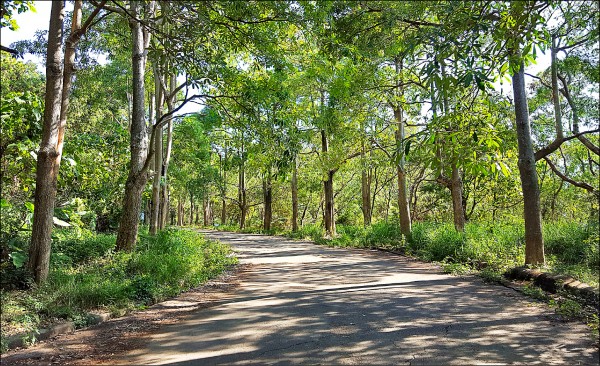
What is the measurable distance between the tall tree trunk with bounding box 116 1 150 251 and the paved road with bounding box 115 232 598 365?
3.92 meters

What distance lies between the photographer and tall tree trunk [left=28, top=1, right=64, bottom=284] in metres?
7.30

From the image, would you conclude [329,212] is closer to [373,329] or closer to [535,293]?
[535,293]

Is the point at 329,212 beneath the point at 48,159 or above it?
beneath

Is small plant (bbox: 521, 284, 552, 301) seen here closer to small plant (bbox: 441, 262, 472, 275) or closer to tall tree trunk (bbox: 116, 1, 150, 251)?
small plant (bbox: 441, 262, 472, 275)

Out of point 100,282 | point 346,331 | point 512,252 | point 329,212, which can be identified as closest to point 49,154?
point 100,282

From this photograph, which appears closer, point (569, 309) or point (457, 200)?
point (569, 309)

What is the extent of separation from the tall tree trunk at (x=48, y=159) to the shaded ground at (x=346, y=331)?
1998mm

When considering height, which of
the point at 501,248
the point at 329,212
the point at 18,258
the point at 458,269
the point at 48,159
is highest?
the point at 48,159

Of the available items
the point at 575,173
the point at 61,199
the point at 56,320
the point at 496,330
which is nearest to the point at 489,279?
the point at 496,330

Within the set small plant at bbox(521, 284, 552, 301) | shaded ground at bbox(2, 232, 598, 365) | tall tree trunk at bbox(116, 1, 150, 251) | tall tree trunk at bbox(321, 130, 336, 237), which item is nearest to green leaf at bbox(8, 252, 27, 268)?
shaded ground at bbox(2, 232, 598, 365)

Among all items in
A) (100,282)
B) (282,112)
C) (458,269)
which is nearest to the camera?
(100,282)

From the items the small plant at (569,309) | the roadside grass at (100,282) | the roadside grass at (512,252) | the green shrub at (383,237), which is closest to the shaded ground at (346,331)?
the small plant at (569,309)

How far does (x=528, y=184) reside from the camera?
9812 mm

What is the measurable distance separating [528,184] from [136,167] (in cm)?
996
